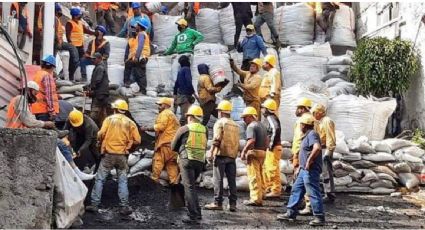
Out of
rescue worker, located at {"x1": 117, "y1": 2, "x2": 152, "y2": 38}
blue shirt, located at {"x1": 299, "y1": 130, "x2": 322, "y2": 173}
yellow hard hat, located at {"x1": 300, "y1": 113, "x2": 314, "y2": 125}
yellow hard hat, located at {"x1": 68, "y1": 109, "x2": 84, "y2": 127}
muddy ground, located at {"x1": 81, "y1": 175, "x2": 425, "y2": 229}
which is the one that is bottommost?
muddy ground, located at {"x1": 81, "y1": 175, "x2": 425, "y2": 229}

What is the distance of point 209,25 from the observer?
557 inches

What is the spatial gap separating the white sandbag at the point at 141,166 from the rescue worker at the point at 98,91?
3.70 ft

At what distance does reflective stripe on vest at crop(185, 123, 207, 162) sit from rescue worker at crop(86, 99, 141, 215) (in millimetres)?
754

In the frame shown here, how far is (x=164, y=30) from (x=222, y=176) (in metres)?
6.33

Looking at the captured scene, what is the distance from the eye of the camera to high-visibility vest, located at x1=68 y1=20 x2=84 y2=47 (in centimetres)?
1195

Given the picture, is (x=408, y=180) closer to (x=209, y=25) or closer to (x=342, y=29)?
(x=342, y=29)

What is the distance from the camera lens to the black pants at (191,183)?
24.2 feet

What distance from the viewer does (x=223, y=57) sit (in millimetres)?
11734

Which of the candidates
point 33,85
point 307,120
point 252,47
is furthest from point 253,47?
point 33,85

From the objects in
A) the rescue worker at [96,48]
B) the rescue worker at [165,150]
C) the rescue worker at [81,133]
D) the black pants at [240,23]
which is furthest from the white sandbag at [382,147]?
the rescue worker at [96,48]

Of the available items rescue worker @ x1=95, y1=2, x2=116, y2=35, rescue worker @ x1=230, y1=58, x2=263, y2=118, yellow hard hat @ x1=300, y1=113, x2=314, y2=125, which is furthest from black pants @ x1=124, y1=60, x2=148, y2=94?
yellow hard hat @ x1=300, y1=113, x2=314, y2=125

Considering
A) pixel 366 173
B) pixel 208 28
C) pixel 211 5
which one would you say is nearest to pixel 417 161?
pixel 366 173

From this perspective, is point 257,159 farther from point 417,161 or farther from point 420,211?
point 417,161

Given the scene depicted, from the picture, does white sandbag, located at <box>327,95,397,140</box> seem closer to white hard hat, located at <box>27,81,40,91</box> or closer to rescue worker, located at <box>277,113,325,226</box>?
rescue worker, located at <box>277,113,325,226</box>
